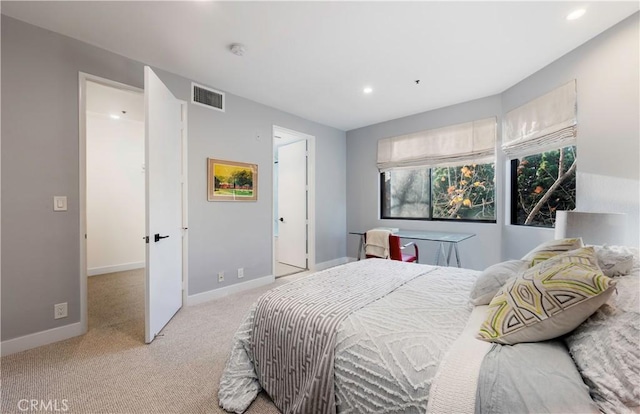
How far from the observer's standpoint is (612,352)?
2.49 feet

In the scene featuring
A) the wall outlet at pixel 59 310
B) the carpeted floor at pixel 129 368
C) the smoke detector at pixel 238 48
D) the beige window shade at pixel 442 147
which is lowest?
the carpeted floor at pixel 129 368

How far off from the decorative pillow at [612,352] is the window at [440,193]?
3.00 m

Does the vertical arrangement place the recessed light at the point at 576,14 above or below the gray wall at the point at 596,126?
above

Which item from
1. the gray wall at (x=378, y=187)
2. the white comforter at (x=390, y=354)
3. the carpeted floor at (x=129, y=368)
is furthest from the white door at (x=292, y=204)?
the white comforter at (x=390, y=354)

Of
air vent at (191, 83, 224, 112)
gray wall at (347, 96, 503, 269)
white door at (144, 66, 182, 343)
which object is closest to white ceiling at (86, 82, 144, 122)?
air vent at (191, 83, 224, 112)

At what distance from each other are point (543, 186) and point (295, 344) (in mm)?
3267

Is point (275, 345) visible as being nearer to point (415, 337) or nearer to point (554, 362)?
point (415, 337)

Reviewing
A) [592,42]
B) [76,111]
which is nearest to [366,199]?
[592,42]

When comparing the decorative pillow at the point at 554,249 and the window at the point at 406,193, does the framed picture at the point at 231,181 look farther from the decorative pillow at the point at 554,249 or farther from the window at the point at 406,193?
the decorative pillow at the point at 554,249

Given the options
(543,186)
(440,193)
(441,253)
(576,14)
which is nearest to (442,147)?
(440,193)

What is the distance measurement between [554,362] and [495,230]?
3099 millimetres

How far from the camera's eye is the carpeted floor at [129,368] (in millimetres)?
1499

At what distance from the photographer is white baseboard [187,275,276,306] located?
9.86ft

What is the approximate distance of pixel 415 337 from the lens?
3.43ft
